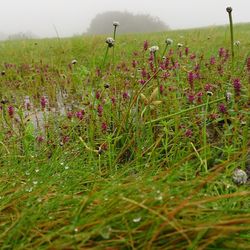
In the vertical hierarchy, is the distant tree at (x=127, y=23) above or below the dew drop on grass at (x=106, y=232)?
above

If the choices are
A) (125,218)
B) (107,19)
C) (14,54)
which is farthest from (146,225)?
(107,19)

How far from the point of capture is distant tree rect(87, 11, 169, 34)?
53469mm

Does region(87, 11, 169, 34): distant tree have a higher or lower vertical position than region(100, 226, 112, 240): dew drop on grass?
higher

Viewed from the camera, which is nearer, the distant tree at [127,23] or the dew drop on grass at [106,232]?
the dew drop on grass at [106,232]

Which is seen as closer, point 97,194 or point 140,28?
point 97,194

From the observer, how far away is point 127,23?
179 feet

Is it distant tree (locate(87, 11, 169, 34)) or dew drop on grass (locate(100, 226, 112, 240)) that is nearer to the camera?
dew drop on grass (locate(100, 226, 112, 240))

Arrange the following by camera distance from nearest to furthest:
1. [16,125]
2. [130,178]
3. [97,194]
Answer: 1. [97,194]
2. [130,178]
3. [16,125]

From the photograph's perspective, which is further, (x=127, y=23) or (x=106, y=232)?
(x=127, y=23)

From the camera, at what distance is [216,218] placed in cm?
145

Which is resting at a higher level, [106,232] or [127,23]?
[127,23]

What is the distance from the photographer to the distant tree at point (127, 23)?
53469 mm

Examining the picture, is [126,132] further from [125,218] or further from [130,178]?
[125,218]

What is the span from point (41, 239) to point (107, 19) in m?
57.7
